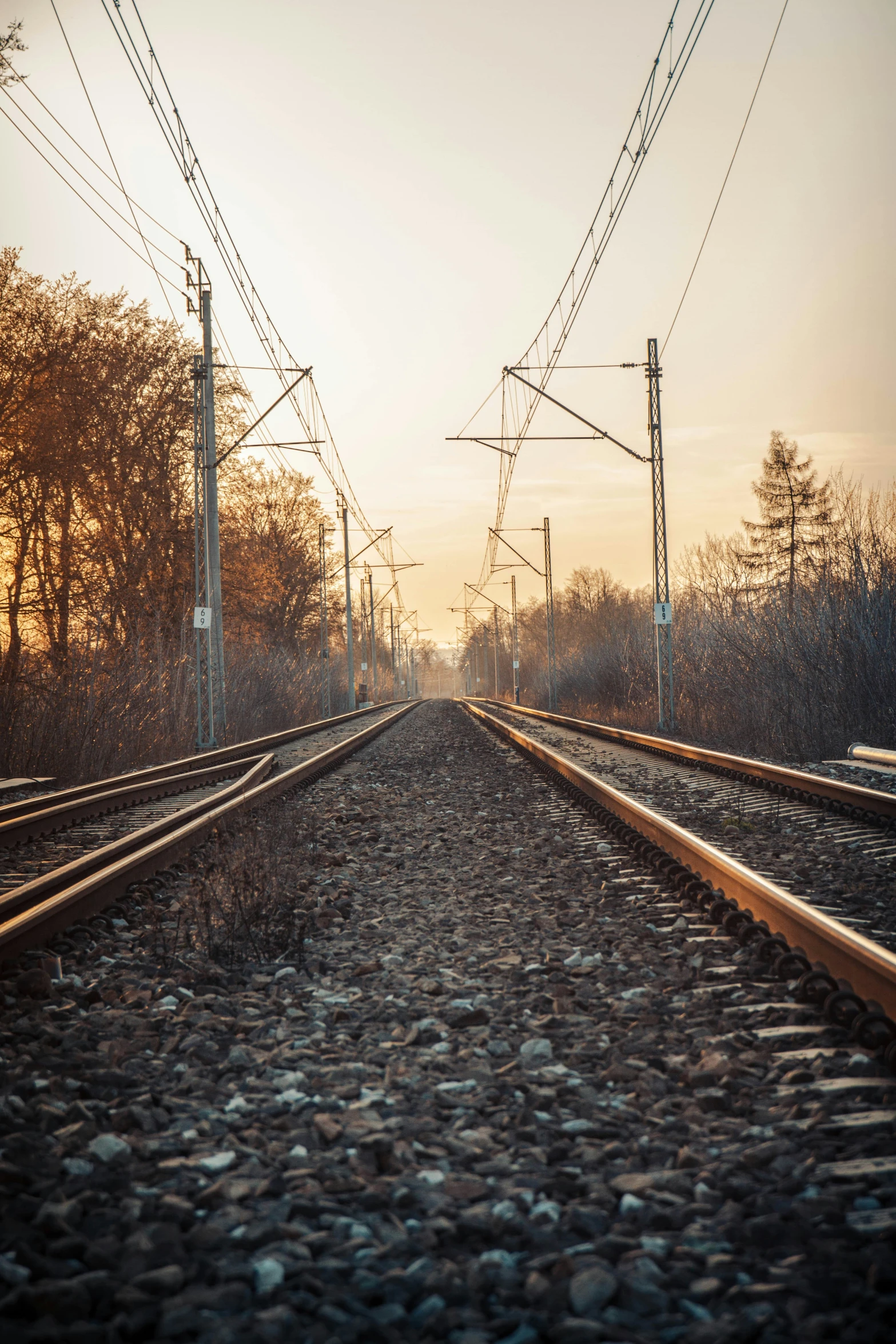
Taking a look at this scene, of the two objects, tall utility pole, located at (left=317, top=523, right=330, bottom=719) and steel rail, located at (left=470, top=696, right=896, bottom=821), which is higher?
tall utility pole, located at (left=317, top=523, right=330, bottom=719)

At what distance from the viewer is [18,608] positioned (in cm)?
1970

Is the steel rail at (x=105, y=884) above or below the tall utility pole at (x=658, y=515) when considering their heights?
below

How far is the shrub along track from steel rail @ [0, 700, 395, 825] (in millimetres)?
5347

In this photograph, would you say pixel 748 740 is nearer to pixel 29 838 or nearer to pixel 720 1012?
pixel 29 838

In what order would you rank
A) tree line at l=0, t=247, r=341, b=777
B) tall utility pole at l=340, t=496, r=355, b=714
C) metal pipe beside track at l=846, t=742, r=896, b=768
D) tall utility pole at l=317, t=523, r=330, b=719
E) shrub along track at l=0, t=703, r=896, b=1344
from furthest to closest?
tall utility pole at l=340, t=496, r=355, b=714 < tall utility pole at l=317, t=523, r=330, b=719 < tree line at l=0, t=247, r=341, b=777 < metal pipe beside track at l=846, t=742, r=896, b=768 < shrub along track at l=0, t=703, r=896, b=1344

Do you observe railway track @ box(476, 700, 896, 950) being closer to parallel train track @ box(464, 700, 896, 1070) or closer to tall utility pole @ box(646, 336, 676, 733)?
parallel train track @ box(464, 700, 896, 1070)

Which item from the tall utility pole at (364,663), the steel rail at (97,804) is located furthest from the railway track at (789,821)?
the tall utility pole at (364,663)

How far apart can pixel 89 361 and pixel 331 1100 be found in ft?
81.3

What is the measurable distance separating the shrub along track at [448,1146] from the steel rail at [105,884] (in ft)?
0.71

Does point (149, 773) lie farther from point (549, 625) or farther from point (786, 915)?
point (549, 625)

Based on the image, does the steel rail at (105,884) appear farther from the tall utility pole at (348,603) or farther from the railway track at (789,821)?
the tall utility pole at (348,603)

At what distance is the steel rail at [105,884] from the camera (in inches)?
174

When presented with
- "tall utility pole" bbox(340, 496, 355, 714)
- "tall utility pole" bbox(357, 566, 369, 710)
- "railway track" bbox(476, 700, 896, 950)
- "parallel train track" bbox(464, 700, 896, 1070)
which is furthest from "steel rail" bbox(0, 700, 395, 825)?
"tall utility pole" bbox(357, 566, 369, 710)

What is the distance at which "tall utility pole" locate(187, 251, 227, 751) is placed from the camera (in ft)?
62.3
